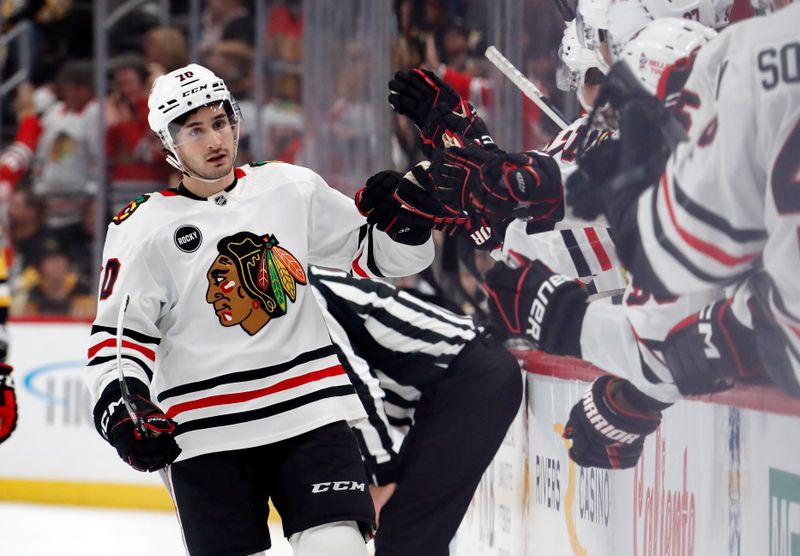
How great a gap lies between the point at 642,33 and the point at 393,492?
1.45m

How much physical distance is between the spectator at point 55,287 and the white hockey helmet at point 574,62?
408 cm

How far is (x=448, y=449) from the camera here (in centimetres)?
289

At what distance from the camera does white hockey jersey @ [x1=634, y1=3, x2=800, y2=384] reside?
1416mm

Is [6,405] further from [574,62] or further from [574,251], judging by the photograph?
[574,62]

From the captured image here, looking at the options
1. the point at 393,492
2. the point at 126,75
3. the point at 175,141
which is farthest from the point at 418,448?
the point at 126,75

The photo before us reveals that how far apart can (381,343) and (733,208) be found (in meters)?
1.50

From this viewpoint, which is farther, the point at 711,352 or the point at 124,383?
the point at 124,383

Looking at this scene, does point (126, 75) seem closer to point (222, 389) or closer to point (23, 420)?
point (23, 420)

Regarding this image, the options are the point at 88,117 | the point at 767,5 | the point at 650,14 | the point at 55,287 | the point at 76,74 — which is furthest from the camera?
Result: the point at 76,74

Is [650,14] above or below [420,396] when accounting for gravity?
above

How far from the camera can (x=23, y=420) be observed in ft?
17.6

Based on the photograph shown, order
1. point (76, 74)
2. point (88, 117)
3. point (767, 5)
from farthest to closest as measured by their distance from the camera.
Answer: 1. point (76, 74)
2. point (88, 117)
3. point (767, 5)

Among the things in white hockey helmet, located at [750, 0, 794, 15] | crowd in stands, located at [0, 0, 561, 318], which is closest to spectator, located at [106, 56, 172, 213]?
crowd in stands, located at [0, 0, 561, 318]

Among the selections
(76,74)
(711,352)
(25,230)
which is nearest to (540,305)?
(711,352)
